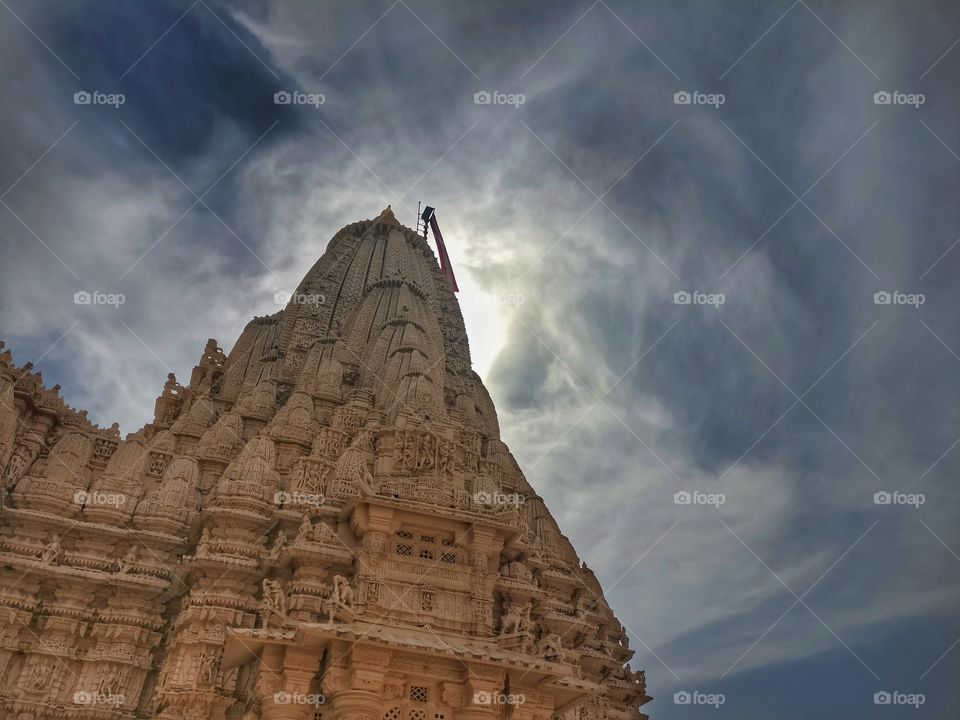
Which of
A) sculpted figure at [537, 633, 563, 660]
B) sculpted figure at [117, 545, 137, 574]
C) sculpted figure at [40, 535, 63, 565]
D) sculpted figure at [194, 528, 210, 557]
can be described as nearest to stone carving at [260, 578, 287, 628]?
sculpted figure at [194, 528, 210, 557]

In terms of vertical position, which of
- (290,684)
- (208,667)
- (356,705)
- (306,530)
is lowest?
(356,705)

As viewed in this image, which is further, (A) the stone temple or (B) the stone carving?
(B) the stone carving

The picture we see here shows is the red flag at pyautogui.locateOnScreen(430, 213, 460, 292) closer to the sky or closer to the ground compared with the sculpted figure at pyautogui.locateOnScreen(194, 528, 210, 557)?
closer to the sky

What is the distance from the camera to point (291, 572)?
1978 cm

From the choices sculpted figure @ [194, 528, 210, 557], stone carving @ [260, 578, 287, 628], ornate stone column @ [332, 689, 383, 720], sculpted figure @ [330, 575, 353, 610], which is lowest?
ornate stone column @ [332, 689, 383, 720]

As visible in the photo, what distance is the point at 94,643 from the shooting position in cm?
1991

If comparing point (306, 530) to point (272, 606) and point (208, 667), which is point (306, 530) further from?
point (208, 667)

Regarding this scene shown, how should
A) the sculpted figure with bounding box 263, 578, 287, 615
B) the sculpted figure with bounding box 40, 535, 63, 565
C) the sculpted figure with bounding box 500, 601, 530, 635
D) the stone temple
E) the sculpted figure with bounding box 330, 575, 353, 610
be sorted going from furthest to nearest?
the sculpted figure with bounding box 40, 535, 63, 565
the sculpted figure with bounding box 500, 601, 530, 635
the sculpted figure with bounding box 330, 575, 353, 610
the sculpted figure with bounding box 263, 578, 287, 615
the stone temple

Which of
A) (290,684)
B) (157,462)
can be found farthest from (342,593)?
(157,462)

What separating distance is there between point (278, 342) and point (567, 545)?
18.7 meters

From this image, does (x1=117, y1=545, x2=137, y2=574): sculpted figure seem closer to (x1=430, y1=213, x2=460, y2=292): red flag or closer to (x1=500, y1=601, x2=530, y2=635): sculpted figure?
(x1=500, y1=601, x2=530, y2=635): sculpted figure

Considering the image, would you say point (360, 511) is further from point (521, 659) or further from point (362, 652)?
point (521, 659)

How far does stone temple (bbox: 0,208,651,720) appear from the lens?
51.0 ft

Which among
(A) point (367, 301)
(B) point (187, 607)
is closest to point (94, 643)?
(B) point (187, 607)
